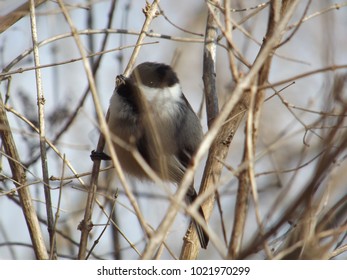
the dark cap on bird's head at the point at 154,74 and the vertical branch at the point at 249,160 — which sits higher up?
the dark cap on bird's head at the point at 154,74

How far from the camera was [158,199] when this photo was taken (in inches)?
90.0

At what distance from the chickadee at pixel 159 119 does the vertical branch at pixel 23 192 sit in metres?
0.65

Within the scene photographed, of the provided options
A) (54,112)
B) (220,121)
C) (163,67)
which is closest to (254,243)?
(220,121)

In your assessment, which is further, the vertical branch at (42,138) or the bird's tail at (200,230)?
the bird's tail at (200,230)

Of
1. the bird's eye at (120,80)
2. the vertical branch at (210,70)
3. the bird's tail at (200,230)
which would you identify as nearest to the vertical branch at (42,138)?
the bird's eye at (120,80)

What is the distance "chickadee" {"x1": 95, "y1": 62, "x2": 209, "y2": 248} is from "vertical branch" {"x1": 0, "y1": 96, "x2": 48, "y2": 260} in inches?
25.6

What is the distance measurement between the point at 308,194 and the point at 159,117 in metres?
1.62

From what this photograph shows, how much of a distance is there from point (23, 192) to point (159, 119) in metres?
0.92

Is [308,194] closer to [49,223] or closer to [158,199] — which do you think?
[158,199]

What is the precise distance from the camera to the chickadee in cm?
284

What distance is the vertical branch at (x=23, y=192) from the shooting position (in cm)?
213

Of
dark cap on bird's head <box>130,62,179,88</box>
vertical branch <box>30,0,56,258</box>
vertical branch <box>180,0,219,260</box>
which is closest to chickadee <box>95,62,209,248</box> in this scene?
dark cap on bird's head <box>130,62,179,88</box>

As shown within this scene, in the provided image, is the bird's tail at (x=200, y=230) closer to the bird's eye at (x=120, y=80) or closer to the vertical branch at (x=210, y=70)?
the vertical branch at (x=210, y=70)

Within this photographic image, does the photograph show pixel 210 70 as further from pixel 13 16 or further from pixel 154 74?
pixel 13 16
